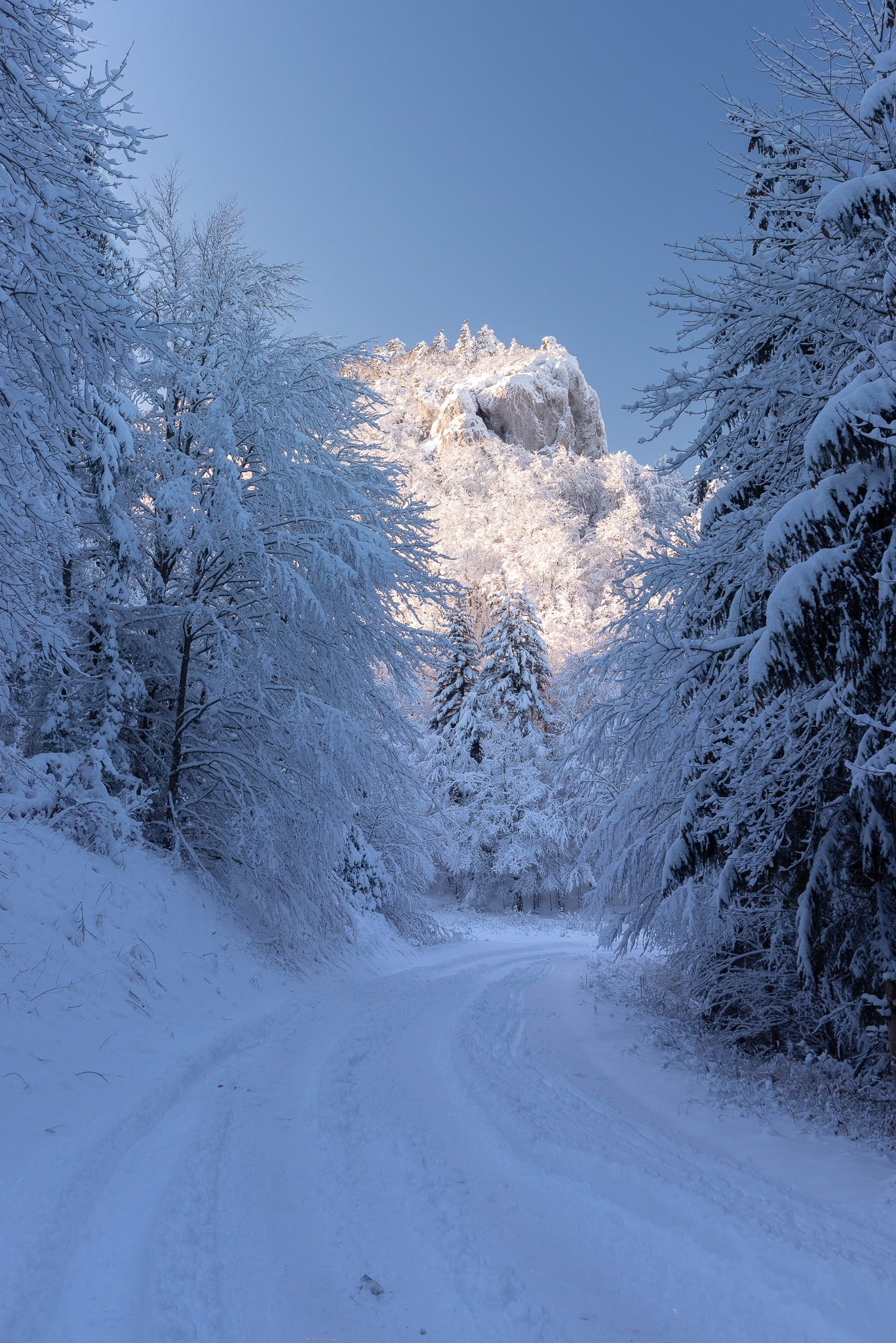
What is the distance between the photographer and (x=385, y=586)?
10883 millimetres

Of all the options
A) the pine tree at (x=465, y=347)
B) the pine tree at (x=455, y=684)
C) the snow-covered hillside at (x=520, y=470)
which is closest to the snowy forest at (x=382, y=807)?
the pine tree at (x=455, y=684)

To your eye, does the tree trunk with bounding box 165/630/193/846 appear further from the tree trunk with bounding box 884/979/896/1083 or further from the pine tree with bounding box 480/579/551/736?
the pine tree with bounding box 480/579/551/736

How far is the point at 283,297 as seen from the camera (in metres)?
11.4

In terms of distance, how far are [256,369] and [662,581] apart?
22.3 feet

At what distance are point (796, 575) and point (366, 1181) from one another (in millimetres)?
4046

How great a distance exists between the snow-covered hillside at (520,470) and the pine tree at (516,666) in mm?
1485

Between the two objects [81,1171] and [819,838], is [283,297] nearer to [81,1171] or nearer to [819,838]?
[819,838]

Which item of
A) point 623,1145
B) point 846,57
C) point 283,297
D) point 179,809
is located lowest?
point 623,1145

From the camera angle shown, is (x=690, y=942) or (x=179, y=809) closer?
(x=690, y=942)

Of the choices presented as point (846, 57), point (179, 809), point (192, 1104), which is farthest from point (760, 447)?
point (179, 809)

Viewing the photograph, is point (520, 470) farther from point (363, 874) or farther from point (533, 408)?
point (363, 874)

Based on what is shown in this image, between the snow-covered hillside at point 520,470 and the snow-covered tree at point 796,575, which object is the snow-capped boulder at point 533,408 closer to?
the snow-covered hillside at point 520,470

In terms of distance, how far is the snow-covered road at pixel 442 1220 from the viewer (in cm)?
266

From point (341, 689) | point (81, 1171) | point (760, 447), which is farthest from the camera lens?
point (341, 689)
